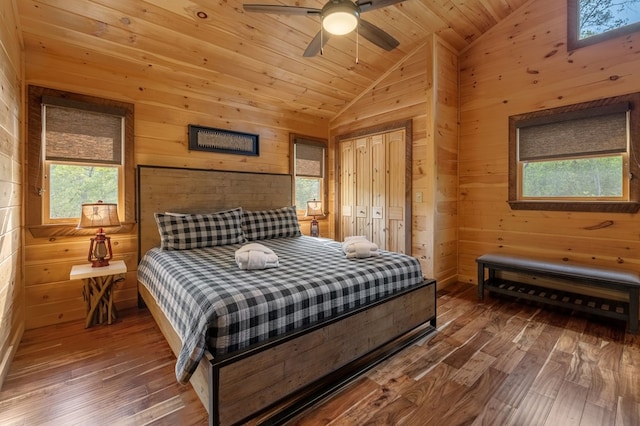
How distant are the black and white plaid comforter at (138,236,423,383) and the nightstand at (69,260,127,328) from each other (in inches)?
11.2

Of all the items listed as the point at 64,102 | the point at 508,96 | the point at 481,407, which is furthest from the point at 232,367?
the point at 508,96

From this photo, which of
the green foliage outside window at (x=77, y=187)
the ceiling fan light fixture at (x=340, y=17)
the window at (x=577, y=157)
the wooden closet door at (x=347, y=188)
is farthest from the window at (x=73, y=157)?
the window at (x=577, y=157)

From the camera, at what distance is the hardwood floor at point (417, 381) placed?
1581 millimetres

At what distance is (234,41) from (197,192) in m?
1.69

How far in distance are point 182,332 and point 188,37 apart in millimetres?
2698

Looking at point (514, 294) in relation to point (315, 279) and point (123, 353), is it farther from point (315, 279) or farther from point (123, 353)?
point (123, 353)

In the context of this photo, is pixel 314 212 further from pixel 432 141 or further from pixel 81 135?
pixel 81 135

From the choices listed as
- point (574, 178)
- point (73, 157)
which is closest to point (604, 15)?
point (574, 178)

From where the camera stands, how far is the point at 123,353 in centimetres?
221

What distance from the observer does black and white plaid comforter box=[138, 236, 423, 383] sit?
4.74 ft

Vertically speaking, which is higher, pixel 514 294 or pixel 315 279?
pixel 315 279

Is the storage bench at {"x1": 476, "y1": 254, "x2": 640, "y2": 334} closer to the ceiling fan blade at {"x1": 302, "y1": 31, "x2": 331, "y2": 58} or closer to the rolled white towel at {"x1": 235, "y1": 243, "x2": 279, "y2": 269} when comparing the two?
the rolled white towel at {"x1": 235, "y1": 243, "x2": 279, "y2": 269}

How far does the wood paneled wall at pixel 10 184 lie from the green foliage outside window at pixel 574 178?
4.79 meters

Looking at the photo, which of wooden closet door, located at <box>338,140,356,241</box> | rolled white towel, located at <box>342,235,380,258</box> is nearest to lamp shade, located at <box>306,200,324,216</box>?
wooden closet door, located at <box>338,140,356,241</box>
